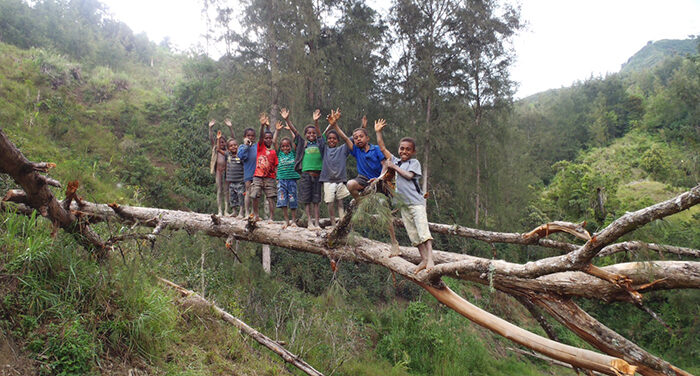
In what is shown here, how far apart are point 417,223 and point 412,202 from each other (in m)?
0.26

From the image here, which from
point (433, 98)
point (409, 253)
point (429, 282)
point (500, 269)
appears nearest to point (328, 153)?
point (409, 253)

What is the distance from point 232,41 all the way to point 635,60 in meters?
93.6

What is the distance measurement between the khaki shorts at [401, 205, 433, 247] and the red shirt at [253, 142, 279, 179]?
2.89m

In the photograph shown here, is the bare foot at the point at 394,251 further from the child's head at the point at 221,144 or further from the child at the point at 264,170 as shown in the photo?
the child's head at the point at 221,144

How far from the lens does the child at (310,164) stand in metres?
5.90

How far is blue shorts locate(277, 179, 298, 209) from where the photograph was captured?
6113 millimetres

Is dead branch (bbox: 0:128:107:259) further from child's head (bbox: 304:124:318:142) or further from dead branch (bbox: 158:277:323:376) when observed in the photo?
child's head (bbox: 304:124:318:142)

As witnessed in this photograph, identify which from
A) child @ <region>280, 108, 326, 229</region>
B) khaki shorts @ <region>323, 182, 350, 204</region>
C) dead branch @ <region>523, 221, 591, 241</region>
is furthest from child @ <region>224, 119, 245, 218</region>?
dead branch @ <region>523, 221, 591, 241</region>

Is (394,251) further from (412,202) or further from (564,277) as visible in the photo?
(564,277)

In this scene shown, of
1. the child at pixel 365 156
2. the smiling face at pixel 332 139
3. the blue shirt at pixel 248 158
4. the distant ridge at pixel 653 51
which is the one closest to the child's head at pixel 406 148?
the child at pixel 365 156

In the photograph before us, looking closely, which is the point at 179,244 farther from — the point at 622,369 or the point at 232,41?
the point at 232,41

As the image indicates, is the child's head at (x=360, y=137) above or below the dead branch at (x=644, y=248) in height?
above

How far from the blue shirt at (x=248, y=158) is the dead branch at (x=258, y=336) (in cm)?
225

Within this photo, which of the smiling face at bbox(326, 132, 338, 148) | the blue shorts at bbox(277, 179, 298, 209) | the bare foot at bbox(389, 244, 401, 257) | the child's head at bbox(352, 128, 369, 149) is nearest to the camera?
the bare foot at bbox(389, 244, 401, 257)
